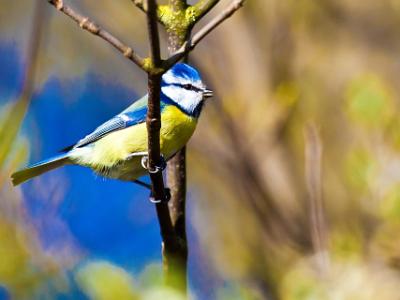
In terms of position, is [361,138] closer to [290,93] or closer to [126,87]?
[290,93]

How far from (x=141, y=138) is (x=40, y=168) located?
37 cm

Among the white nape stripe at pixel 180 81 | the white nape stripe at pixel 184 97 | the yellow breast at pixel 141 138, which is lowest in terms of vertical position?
Answer: the yellow breast at pixel 141 138

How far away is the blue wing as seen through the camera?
253cm

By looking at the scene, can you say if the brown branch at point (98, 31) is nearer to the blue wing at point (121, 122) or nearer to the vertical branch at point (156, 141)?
the vertical branch at point (156, 141)

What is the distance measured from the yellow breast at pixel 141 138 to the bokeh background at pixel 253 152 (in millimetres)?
208

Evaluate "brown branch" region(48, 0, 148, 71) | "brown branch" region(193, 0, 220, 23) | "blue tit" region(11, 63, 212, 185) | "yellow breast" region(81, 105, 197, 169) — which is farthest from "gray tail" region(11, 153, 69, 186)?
"brown branch" region(48, 0, 148, 71)

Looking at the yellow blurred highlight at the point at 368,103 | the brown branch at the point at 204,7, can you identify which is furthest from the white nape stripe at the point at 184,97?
the brown branch at the point at 204,7

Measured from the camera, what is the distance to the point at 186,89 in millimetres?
2676

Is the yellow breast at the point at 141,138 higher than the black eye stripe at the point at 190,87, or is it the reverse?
the black eye stripe at the point at 190,87

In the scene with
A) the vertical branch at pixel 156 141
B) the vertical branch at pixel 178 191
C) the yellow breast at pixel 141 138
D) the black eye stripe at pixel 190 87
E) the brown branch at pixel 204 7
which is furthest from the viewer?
the black eye stripe at pixel 190 87

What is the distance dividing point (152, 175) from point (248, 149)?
57.3 inches

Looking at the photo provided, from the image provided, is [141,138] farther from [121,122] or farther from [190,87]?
[190,87]

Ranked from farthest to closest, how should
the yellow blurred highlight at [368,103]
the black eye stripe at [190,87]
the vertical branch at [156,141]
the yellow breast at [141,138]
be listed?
1. the black eye stripe at [190,87]
2. the yellow breast at [141,138]
3. the yellow blurred highlight at [368,103]
4. the vertical branch at [156,141]

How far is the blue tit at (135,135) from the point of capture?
2.44 m
